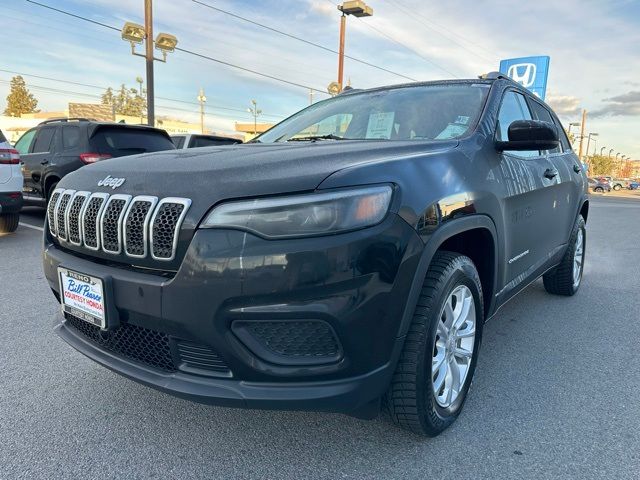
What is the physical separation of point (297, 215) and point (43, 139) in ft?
26.7

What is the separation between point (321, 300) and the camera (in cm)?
163

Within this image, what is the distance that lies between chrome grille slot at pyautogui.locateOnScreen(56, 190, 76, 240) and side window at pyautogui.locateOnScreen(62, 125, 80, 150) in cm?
600

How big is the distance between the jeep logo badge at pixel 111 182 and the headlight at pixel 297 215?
1.77 ft

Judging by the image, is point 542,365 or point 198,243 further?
point 542,365

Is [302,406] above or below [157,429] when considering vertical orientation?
above

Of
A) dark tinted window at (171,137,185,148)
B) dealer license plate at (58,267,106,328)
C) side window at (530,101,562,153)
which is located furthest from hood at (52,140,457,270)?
dark tinted window at (171,137,185,148)

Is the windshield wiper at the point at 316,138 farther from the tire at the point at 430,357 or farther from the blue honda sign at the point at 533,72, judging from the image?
the blue honda sign at the point at 533,72

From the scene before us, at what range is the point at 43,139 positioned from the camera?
8203 millimetres

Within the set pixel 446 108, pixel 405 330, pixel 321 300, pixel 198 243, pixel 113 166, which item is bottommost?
pixel 405 330

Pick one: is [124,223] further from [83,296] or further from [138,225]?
[83,296]

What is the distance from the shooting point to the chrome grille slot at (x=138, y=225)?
1.80m

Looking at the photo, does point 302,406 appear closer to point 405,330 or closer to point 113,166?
point 405,330

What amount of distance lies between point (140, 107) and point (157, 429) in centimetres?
8441

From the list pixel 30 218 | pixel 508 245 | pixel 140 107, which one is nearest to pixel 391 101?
pixel 508 245
